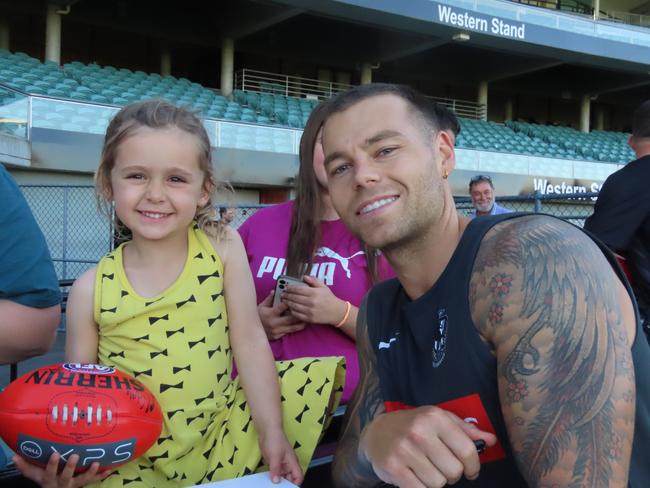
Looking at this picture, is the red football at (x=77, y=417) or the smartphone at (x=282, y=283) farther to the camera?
the smartphone at (x=282, y=283)

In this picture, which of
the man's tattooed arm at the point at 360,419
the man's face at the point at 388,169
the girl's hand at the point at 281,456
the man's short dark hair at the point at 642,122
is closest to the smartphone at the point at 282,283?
the man's tattooed arm at the point at 360,419

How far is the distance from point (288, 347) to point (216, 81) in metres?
19.1

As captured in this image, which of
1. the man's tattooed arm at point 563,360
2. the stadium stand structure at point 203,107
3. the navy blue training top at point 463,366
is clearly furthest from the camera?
the stadium stand structure at point 203,107

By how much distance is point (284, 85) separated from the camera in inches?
760

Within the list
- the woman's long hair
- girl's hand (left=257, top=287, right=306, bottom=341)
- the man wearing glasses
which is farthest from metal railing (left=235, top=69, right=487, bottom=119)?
girl's hand (left=257, top=287, right=306, bottom=341)

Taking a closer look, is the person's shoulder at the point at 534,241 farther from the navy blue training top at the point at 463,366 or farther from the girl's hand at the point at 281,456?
the girl's hand at the point at 281,456

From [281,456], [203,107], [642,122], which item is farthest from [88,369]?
[203,107]

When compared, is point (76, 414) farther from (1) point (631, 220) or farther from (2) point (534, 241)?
(1) point (631, 220)

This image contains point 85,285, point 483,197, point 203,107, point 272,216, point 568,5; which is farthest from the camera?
point 568,5

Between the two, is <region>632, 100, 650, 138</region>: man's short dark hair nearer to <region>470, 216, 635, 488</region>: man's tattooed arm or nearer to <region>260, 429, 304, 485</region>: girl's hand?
<region>470, 216, 635, 488</region>: man's tattooed arm

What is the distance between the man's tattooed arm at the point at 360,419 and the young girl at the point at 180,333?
0.35 ft

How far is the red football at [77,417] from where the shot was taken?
1.34m

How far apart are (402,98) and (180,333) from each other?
86 cm

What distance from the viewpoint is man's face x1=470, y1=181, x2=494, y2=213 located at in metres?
6.54
